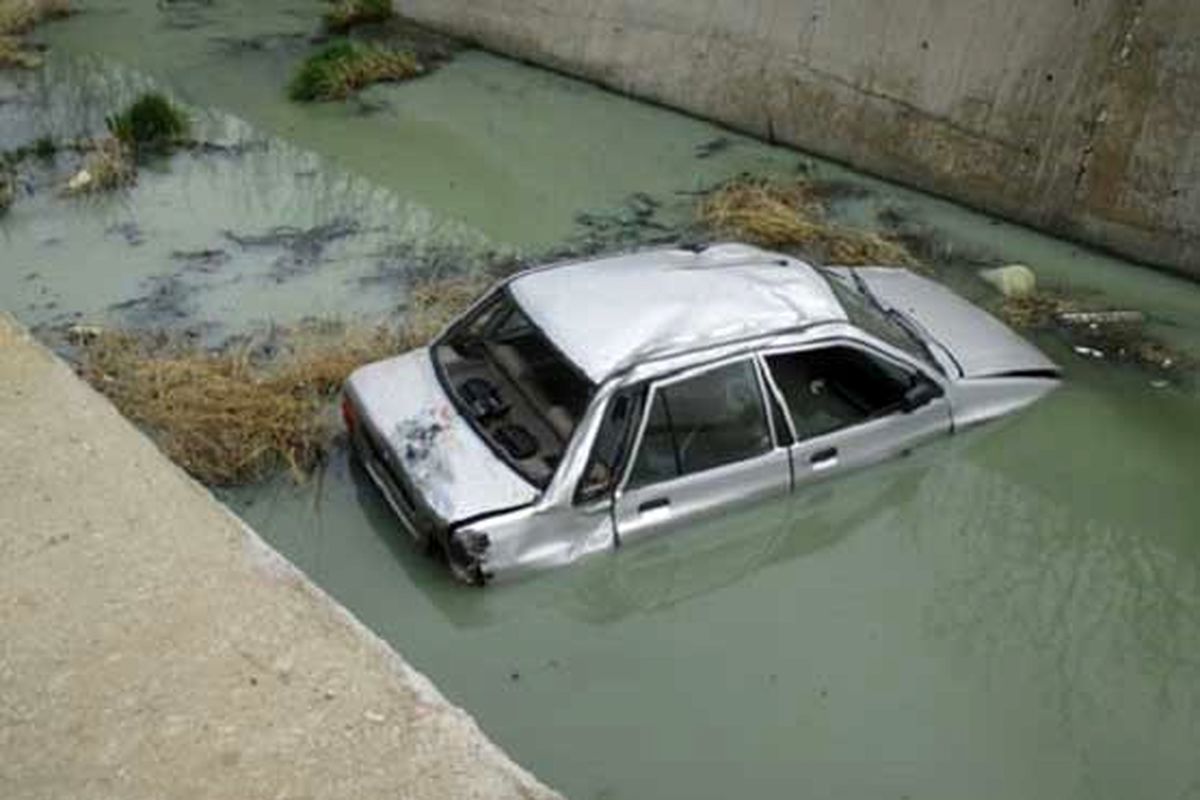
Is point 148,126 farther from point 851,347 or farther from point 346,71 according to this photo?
point 851,347

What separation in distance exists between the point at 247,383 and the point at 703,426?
3285mm

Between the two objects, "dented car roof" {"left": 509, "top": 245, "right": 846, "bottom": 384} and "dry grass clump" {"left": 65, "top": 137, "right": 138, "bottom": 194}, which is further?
"dry grass clump" {"left": 65, "top": 137, "right": 138, "bottom": 194}

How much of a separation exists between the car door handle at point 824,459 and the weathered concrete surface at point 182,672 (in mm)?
2777

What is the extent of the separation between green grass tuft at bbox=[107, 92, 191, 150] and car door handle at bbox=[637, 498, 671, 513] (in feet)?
28.4

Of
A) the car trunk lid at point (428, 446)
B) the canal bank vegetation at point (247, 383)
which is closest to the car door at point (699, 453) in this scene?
the car trunk lid at point (428, 446)

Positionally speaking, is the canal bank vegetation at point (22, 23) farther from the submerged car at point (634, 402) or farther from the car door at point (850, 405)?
the car door at point (850, 405)

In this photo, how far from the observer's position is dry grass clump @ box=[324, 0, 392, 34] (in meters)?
17.6

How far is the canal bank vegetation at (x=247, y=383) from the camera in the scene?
25.2 feet

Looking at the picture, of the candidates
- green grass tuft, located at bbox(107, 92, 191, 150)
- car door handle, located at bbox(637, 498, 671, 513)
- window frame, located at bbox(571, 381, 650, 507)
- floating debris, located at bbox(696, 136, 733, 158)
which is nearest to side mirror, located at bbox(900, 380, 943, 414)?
car door handle, located at bbox(637, 498, 671, 513)

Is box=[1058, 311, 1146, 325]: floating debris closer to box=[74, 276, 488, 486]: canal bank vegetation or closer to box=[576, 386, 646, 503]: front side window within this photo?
box=[74, 276, 488, 486]: canal bank vegetation

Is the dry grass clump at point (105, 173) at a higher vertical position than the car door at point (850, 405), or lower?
lower

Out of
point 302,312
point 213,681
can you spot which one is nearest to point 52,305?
point 302,312

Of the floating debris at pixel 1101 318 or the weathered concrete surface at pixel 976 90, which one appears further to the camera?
the weathered concrete surface at pixel 976 90

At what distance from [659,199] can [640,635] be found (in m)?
6.14
